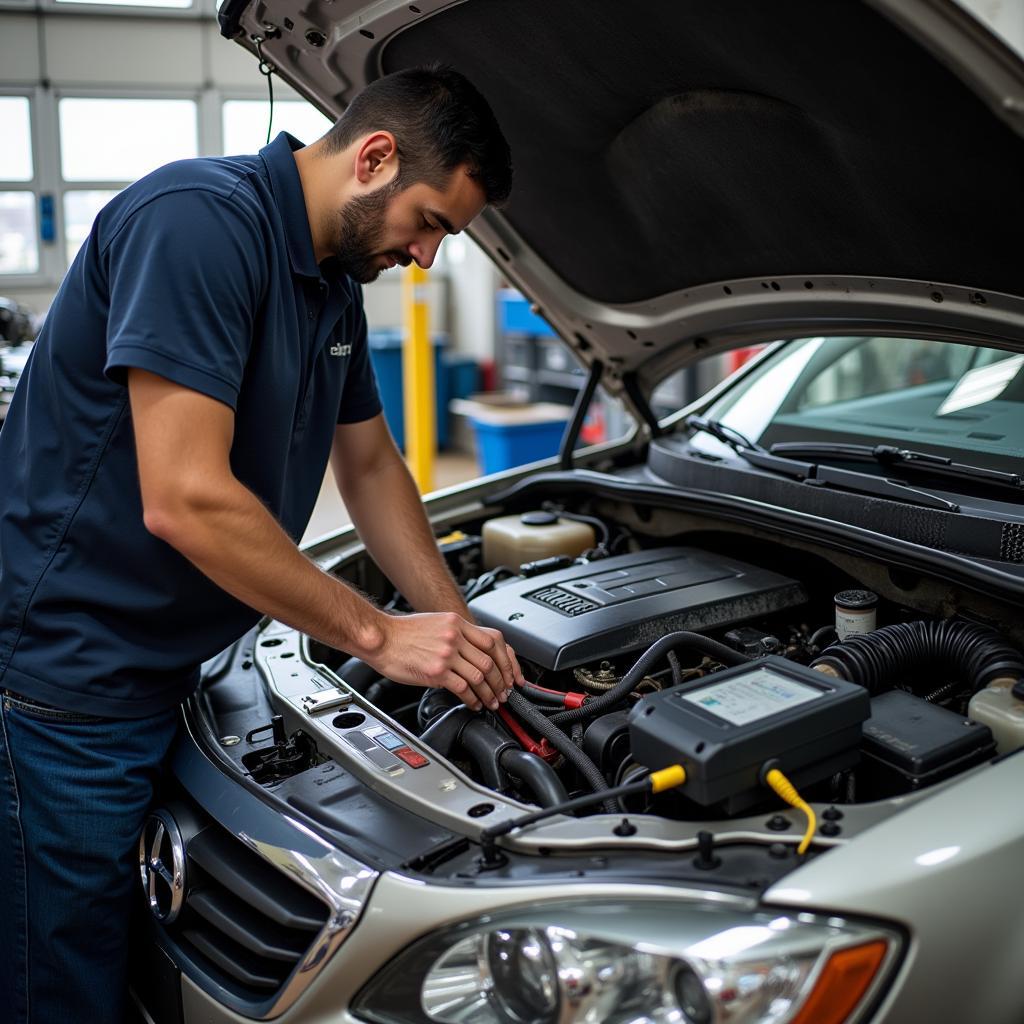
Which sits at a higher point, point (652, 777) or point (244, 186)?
point (244, 186)

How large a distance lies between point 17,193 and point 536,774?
853 centimetres

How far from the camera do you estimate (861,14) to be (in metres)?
1.25

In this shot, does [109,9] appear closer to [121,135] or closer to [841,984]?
[121,135]

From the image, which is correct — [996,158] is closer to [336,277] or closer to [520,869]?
[336,277]

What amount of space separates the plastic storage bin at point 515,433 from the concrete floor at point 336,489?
0.87 metres

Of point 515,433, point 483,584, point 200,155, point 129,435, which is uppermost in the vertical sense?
point 200,155

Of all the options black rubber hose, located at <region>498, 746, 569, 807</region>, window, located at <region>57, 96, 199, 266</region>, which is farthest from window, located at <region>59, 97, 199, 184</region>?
black rubber hose, located at <region>498, 746, 569, 807</region>

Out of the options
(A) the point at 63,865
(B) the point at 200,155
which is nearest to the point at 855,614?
(A) the point at 63,865

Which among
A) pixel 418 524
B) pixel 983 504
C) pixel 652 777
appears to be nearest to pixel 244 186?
pixel 418 524

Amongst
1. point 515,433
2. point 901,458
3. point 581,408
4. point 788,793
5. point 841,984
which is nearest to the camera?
point 841,984

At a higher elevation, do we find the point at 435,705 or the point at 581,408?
the point at 581,408

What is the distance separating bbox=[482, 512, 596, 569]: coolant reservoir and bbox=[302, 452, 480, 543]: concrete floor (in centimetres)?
317

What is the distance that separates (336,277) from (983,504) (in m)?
1.10

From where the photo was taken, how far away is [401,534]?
1.92 m
